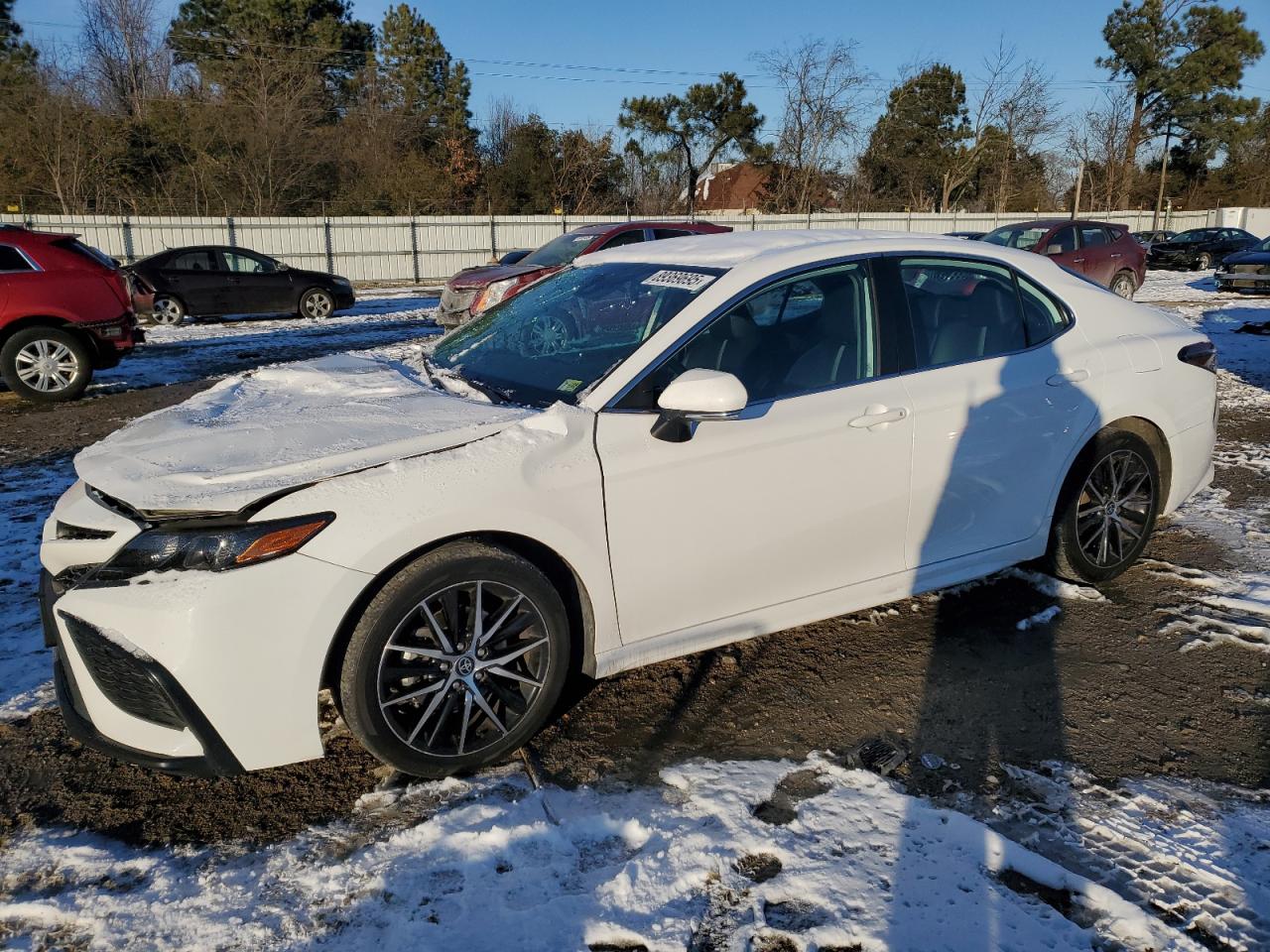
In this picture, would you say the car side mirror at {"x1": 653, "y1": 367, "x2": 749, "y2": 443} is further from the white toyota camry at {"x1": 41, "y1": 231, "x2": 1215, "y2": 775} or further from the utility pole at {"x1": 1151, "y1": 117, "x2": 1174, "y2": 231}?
the utility pole at {"x1": 1151, "y1": 117, "x2": 1174, "y2": 231}

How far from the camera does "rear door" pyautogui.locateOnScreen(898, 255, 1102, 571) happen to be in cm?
350

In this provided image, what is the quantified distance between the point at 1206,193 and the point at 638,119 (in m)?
34.3

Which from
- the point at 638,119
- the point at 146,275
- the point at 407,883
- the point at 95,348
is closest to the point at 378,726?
the point at 407,883

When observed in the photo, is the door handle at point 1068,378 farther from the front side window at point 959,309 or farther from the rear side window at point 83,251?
the rear side window at point 83,251

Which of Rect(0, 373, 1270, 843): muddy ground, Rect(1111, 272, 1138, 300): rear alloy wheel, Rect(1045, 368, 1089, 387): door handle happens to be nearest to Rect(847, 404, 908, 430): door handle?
Rect(1045, 368, 1089, 387): door handle

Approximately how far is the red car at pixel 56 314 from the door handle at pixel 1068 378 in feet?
30.3

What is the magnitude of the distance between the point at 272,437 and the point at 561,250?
11.1m

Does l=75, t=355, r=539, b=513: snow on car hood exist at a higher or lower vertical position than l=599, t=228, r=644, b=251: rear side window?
lower

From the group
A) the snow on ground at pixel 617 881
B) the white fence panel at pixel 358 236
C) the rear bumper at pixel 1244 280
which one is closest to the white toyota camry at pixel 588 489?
the snow on ground at pixel 617 881

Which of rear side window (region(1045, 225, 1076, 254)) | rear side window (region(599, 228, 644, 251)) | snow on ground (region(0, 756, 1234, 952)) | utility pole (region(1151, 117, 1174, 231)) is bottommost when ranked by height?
snow on ground (region(0, 756, 1234, 952))

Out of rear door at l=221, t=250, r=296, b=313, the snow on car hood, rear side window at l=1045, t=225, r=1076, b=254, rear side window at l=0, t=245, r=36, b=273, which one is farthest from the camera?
rear door at l=221, t=250, r=296, b=313

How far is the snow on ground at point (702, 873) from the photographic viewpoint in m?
2.21

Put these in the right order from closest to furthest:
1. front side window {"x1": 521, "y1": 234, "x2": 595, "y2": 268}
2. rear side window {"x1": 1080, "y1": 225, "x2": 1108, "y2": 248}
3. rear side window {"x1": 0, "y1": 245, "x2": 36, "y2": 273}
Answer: rear side window {"x1": 0, "y1": 245, "x2": 36, "y2": 273} < front side window {"x1": 521, "y1": 234, "x2": 595, "y2": 268} < rear side window {"x1": 1080, "y1": 225, "x2": 1108, "y2": 248}

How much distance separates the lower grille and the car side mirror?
64.2 inches
